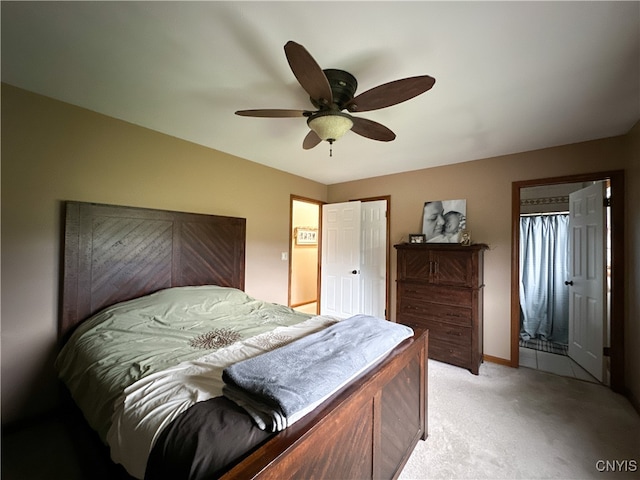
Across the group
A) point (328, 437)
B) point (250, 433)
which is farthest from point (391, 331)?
point (250, 433)

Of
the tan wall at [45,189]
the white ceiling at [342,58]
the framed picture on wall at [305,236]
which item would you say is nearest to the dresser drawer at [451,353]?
the white ceiling at [342,58]

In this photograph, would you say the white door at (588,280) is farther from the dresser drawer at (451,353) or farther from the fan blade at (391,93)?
the fan blade at (391,93)

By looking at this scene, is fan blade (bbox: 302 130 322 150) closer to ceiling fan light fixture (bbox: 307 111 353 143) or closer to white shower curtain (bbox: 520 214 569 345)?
ceiling fan light fixture (bbox: 307 111 353 143)

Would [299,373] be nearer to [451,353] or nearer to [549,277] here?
[451,353]

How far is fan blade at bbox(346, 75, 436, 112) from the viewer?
1.30 m

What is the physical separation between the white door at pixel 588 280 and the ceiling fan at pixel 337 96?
2538 mm

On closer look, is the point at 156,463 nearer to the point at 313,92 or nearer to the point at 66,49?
the point at 313,92

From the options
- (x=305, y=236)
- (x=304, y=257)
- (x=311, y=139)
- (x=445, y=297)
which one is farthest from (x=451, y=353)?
(x=305, y=236)

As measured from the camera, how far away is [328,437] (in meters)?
0.95

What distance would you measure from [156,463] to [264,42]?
6.23 feet

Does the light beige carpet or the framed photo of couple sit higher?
the framed photo of couple

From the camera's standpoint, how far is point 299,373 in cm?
108

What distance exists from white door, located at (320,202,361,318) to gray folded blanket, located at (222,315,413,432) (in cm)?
263

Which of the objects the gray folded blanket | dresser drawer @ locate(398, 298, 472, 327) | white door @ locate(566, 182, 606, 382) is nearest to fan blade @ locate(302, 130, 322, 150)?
the gray folded blanket
